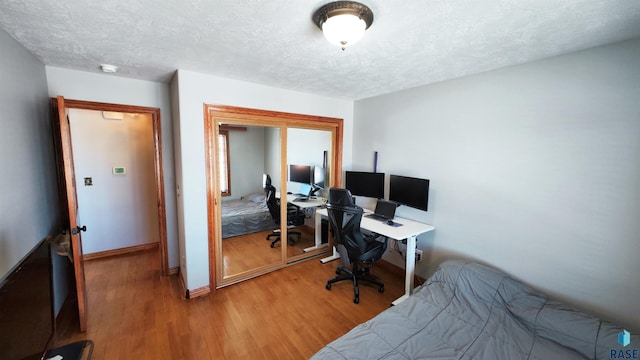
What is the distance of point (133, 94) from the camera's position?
272 cm

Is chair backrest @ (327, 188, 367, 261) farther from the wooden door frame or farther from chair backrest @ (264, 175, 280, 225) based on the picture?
the wooden door frame

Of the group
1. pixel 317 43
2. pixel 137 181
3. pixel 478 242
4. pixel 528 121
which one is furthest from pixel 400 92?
pixel 137 181

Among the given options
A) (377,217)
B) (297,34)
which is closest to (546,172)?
(377,217)

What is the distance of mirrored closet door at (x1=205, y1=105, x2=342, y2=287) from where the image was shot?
9.00ft

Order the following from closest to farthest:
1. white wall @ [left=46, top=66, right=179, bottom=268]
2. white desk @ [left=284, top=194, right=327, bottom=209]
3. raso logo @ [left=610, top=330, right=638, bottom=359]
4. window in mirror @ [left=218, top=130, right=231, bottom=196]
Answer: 1. raso logo @ [left=610, top=330, right=638, bottom=359]
2. white wall @ [left=46, top=66, right=179, bottom=268]
3. window in mirror @ [left=218, top=130, right=231, bottom=196]
4. white desk @ [left=284, top=194, right=327, bottom=209]

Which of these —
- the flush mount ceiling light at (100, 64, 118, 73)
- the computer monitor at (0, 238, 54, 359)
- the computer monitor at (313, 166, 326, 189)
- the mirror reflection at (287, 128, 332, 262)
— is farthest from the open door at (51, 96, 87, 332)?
the computer monitor at (313, 166, 326, 189)

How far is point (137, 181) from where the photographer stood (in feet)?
12.4

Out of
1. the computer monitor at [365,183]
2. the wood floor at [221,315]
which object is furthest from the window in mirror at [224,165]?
the computer monitor at [365,183]

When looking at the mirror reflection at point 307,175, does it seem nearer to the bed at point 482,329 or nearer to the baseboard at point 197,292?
the baseboard at point 197,292

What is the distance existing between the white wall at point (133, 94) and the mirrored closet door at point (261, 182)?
0.63m

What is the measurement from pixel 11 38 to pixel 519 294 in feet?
13.7

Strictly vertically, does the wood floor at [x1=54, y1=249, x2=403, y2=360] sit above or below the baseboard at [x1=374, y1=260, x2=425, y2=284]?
below

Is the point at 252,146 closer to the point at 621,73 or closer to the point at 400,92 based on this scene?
the point at 400,92

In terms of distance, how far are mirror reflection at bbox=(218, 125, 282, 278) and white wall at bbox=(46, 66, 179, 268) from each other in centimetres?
63
